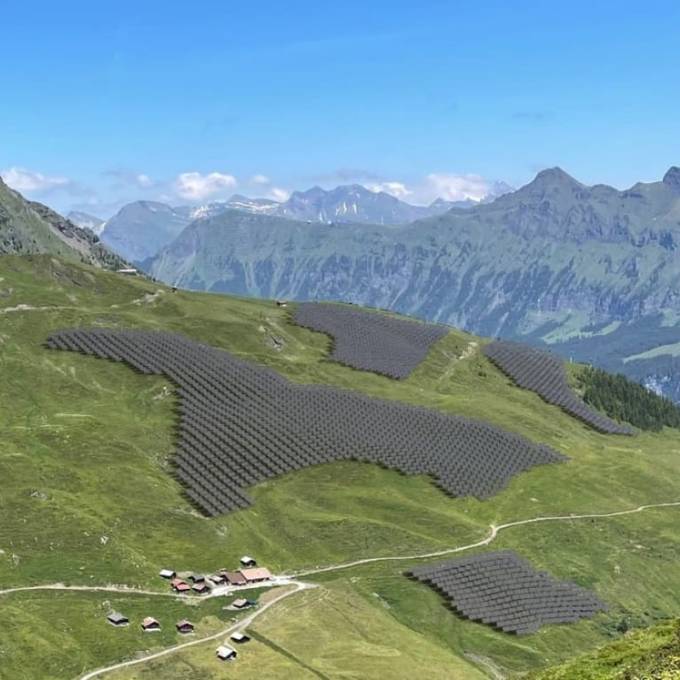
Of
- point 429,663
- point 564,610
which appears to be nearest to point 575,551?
point 564,610

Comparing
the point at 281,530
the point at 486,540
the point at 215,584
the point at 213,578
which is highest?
the point at 281,530

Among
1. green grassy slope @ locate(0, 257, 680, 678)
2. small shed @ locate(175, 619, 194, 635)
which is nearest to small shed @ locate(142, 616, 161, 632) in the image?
small shed @ locate(175, 619, 194, 635)

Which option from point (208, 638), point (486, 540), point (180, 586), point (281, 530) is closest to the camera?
point (208, 638)

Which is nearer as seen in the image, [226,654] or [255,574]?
[226,654]

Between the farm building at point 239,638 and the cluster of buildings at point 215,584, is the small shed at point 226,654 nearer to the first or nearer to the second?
the cluster of buildings at point 215,584

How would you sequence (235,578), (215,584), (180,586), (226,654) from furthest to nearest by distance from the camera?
(235,578), (215,584), (180,586), (226,654)

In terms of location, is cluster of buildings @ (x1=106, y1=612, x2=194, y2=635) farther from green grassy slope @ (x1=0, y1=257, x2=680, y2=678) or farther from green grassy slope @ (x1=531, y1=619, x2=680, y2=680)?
green grassy slope @ (x1=531, y1=619, x2=680, y2=680)

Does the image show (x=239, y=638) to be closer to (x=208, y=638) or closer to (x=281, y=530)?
(x=208, y=638)

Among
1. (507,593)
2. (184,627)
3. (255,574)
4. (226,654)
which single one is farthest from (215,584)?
(507,593)
